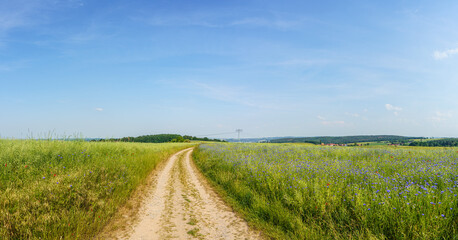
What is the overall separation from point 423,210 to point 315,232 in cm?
243

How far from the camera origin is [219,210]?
283 inches

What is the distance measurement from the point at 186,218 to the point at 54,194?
3826 millimetres

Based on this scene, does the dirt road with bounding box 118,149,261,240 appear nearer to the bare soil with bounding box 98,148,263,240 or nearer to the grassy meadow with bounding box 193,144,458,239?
the bare soil with bounding box 98,148,263,240

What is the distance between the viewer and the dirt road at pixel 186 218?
534cm

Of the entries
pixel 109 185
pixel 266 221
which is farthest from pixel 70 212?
pixel 266 221

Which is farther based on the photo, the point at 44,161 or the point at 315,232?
the point at 44,161

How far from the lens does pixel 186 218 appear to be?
6430 mm

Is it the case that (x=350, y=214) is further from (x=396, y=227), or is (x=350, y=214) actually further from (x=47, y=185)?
(x=47, y=185)

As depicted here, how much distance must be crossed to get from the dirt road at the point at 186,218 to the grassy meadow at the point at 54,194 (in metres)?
1.12

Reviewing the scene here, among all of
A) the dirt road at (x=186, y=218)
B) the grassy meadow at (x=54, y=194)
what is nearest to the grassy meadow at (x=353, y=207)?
the dirt road at (x=186, y=218)

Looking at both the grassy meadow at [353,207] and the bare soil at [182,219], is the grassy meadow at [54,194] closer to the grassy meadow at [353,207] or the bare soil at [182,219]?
the bare soil at [182,219]

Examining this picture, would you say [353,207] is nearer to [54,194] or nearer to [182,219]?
[182,219]

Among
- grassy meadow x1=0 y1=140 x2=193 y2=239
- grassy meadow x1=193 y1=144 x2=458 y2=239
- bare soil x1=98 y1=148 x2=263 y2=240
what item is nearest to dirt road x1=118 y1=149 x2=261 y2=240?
bare soil x1=98 y1=148 x2=263 y2=240

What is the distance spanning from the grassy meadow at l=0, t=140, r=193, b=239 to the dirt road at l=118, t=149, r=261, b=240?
3.67 ft
